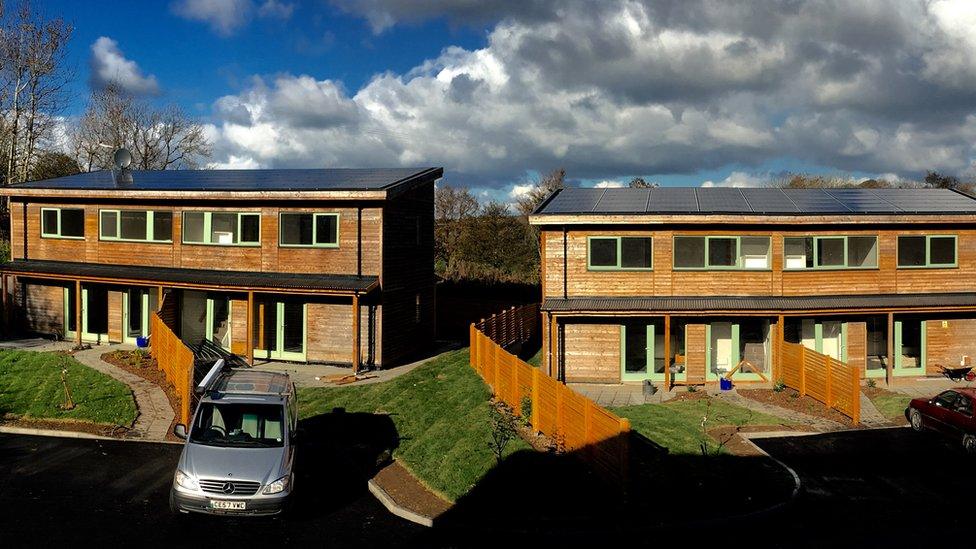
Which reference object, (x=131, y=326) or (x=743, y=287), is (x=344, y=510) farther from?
(x=131, y=326)

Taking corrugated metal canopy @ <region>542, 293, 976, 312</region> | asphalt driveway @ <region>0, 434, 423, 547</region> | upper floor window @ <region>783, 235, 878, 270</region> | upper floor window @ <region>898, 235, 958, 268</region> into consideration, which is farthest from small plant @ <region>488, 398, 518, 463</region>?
upper floor window @ <region>898, 235, 958, 268</region>

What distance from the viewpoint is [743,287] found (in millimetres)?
23625

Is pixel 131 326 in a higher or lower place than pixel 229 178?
lower

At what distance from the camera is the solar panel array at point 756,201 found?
78.5ft

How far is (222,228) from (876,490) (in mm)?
22598

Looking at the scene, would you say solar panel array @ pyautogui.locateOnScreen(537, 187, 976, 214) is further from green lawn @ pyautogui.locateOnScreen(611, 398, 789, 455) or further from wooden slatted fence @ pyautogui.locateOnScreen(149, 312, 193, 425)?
wooden slatted fence @ pyautogui.locateOnScreen(149, 312, 193, 425)

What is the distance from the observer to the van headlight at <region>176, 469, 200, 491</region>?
1163 cm

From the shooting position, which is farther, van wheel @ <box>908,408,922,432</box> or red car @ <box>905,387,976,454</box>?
van wheel @ <box>908,408,922,432</box>

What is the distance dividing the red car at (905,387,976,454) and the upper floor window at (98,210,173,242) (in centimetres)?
2507

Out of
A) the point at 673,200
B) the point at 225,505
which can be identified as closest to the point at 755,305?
the point at 673,200

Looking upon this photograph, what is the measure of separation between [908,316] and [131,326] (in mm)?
28442

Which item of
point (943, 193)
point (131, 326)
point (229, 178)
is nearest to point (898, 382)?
point (943, 193)

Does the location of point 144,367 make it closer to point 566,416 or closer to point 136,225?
point 136,225

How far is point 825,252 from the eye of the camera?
23.9m
